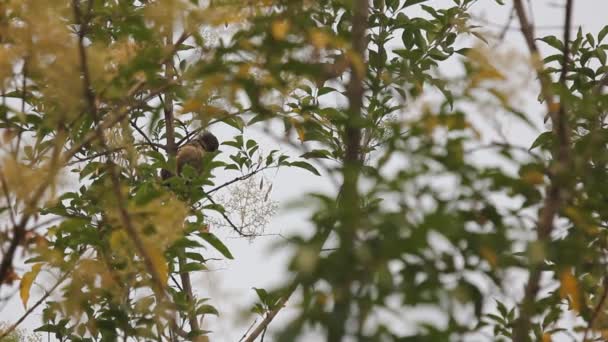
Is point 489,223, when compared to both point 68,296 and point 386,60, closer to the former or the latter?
point 68,296

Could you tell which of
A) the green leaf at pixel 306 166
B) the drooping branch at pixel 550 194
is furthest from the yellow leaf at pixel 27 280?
the green leaf at pixel 306 166

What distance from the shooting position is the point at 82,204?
2.46 m

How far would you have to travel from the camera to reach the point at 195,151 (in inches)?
110

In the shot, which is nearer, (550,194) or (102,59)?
(550,194)

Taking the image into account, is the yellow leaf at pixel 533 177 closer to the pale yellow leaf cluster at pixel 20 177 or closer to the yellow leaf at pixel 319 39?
the yellow leaf at pixel 319 39

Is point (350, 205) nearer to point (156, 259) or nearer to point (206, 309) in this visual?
point (156, 259)

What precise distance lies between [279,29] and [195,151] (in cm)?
174

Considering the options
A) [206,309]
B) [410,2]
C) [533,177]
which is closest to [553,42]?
[410,2]

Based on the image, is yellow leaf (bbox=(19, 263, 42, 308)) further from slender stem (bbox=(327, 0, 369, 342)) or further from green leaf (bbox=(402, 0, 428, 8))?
green leaf (bbox=(402, 0, 428, 8))

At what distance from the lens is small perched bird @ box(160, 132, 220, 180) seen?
9.02 feet

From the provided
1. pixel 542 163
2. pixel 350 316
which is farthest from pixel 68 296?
pixel 542 163

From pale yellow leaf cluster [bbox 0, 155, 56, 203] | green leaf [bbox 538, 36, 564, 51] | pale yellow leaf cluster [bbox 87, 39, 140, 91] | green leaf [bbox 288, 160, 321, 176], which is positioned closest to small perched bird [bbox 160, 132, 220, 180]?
green leaf [bbox 288, 160, 321, 176]

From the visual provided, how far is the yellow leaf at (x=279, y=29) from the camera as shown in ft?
3.53

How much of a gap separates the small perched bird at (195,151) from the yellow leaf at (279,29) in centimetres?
159
